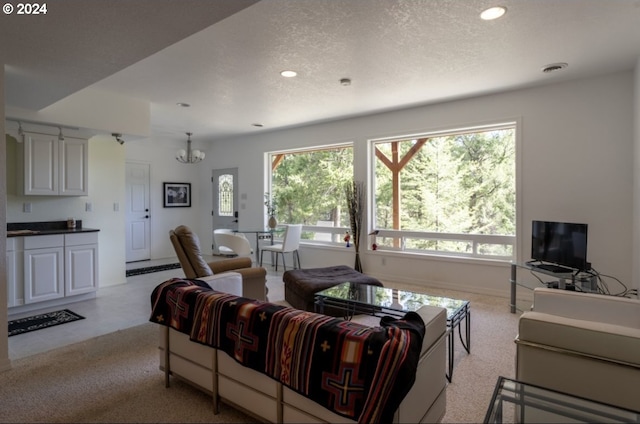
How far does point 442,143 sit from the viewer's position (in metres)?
4.85

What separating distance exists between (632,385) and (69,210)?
5.65 meters

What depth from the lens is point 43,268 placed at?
3824 millimetres

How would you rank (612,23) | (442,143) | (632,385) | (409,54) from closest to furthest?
(632,385)
(612,23)
(409,54)
(442,143)

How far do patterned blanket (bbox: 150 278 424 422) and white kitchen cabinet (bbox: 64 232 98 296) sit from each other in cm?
306

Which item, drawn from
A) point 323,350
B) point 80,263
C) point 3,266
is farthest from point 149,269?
point 323,350

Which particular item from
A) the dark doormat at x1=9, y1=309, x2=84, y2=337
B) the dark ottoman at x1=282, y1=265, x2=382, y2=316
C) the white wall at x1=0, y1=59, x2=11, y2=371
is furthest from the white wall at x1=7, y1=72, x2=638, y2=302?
the white wall at x1=0, y1=59, x2=11, y2=371

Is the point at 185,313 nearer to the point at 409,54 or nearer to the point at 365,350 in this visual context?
the point at 365,350

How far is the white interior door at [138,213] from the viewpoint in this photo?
6711 mm

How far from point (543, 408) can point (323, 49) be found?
2800mm

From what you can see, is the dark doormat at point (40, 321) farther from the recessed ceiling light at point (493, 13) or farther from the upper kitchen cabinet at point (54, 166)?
the recessed ceiling light at point (493, 13)

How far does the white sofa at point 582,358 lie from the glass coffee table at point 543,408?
12 cm

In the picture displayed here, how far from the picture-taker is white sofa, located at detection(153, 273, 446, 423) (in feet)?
4.95

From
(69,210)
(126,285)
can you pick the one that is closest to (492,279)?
(126,285)

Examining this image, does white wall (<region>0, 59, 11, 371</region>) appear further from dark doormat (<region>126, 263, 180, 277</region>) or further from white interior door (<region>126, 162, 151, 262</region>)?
white interior door (<region>126, 162, 151, 262</region>)
